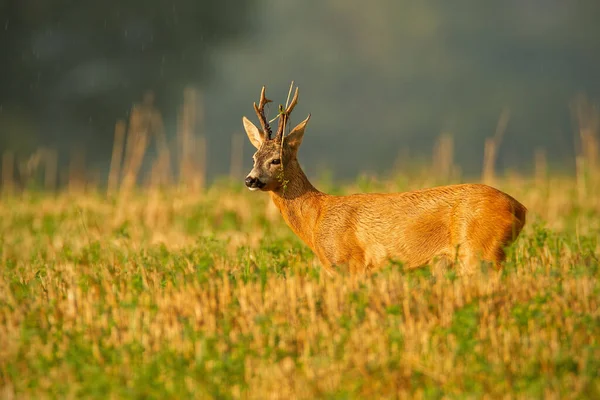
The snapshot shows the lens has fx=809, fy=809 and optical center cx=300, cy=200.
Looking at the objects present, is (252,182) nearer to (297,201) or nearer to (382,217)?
(297,201)

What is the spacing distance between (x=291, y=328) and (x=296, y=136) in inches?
120

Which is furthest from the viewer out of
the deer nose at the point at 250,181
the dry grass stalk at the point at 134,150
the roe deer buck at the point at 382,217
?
the dry grass stalk at the point at 134,150

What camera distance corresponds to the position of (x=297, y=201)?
29.3ft

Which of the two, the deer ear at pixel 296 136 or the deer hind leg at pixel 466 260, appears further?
the deer ear at pixel 296 136

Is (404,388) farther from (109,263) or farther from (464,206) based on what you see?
(109,263)

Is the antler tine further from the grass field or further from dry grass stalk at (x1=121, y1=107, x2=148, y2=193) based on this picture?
dry grass stalk at (x1=121, y1=107, x2=148, y2=193)

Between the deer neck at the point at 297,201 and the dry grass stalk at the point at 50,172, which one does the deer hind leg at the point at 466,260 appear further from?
the dry grass stalk at the point at 50,172

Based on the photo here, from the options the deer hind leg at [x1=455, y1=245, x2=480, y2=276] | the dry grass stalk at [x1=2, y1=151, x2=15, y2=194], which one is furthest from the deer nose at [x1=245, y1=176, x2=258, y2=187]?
the dry grass stalk at [x1=2, y1=151, x2=15, y2=194]

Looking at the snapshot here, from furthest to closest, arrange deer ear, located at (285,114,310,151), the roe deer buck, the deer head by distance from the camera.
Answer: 1. deer ear, located at (285,114,310,151)
2. the deer head
3. the roe deer buck

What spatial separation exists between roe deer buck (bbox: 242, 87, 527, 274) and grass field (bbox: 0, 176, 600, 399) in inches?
12.3

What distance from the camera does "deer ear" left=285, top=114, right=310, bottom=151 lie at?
8781 mm

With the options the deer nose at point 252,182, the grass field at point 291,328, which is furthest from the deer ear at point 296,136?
the grass field at point 291,328

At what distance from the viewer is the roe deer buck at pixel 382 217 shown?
311 inches

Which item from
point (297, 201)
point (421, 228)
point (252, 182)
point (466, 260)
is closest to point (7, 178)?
point (297, 201)
